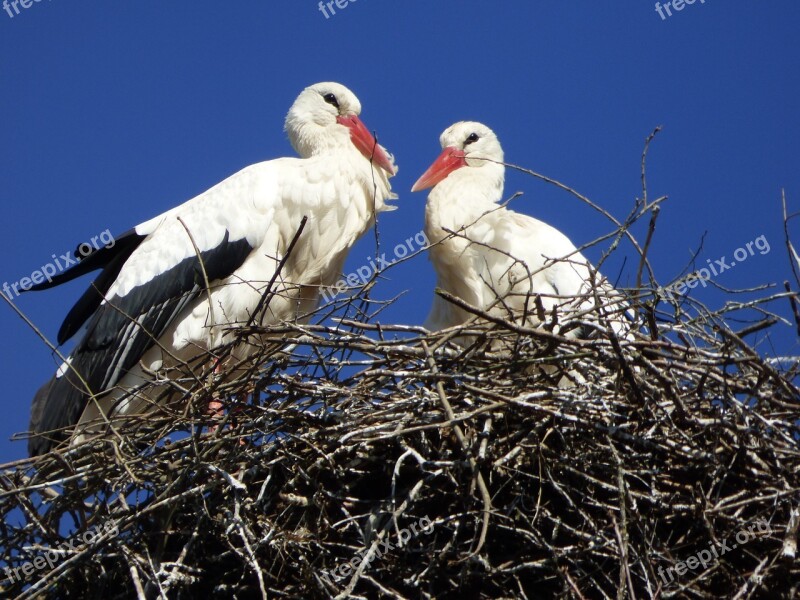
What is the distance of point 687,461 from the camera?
11.2 feet

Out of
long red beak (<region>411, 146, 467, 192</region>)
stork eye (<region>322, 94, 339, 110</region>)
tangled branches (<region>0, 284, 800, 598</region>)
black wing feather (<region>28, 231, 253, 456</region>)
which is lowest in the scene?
tangled branches (<region>0, 284, 800, 598</region>)

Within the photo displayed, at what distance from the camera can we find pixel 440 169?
17.1 ft

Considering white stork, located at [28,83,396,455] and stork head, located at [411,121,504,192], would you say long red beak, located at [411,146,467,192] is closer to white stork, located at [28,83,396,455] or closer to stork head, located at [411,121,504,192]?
stork head, located at [411,121,504,192]

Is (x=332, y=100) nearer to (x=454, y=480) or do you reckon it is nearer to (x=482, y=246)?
(x=482, y=246)

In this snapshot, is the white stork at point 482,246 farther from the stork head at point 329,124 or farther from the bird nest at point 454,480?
the bird nest at point 454,480

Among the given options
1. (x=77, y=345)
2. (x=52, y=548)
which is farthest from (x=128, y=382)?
(x=52, y=548)

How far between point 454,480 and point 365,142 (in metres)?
2.09

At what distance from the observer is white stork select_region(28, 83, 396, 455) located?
4.53 m

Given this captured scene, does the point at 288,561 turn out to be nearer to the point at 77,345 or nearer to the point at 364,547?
the point at 364,547

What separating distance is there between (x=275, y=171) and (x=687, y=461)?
214 cm

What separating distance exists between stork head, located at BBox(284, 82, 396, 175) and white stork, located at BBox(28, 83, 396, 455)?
87 millimetres

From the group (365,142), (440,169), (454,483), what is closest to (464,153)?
(440,169)

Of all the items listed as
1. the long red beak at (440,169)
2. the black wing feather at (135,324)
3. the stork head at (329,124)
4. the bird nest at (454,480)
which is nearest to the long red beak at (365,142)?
the stork head at (329,124)

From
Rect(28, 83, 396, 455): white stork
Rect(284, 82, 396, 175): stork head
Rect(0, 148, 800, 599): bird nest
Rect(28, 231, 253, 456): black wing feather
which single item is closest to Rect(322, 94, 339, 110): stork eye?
Rect(284, 82, 396, 175): stork head
